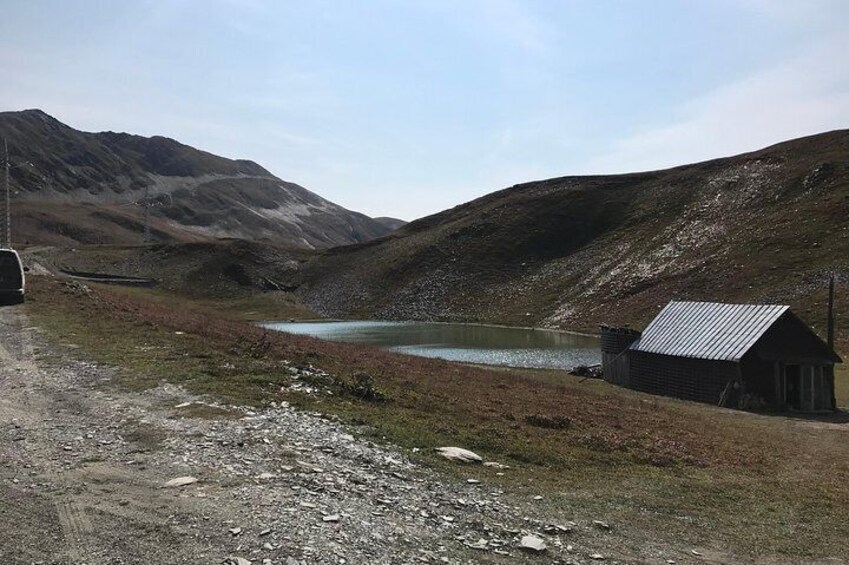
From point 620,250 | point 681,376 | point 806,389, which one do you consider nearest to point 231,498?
point 681,376

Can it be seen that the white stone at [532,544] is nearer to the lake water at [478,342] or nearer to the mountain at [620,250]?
the lake water at [478,342]

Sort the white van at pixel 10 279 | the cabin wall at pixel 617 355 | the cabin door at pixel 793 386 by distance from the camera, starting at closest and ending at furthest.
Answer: the white van at pixel 10 279, the cabin door at pixel 793 386, the cabin wall at pixel 617 355

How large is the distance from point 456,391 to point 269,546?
1726 cm

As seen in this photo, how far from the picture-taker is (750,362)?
39281 mm

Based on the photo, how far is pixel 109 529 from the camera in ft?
28.7

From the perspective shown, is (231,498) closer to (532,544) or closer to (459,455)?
(532,544)

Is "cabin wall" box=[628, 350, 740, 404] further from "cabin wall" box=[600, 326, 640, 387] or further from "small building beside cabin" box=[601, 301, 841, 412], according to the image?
"cabin wall" box=[600, 326, 640, 387]

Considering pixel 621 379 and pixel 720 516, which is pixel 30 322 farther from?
pixel 621 379

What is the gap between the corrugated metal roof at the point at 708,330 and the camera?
3984 cm

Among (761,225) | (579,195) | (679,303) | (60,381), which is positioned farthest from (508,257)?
(60,381)

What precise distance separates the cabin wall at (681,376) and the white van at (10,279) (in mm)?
41028

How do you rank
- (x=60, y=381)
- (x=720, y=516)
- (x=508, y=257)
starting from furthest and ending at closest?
1. (x=508, y=257)
2. (x=60, y=381)
3. (x=720, y=516)

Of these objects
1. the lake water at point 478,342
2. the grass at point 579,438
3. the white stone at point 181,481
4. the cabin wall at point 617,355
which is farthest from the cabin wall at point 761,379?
the white stone at point 181,481

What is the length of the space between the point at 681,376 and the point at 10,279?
42.7 m
